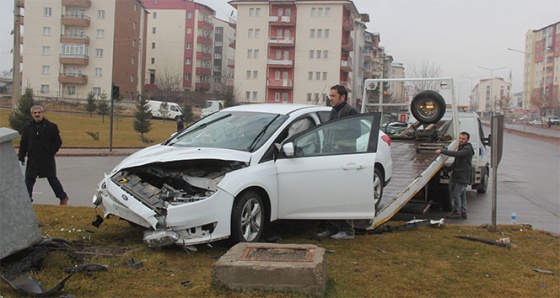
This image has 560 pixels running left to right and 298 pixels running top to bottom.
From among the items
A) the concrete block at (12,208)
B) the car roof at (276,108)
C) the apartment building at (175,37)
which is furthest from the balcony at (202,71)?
the concrete block at (12,208)

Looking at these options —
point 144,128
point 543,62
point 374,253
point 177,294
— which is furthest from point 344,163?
point 543,62

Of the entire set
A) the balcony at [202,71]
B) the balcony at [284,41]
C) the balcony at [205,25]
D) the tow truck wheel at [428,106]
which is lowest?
the tow truck wheel at [428,106]

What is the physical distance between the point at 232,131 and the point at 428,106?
18.5 feet

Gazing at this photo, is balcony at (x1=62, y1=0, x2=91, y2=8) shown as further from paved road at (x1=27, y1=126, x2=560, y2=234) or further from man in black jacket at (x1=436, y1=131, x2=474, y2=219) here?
man in black jacket at (x1=436, y1=131, x2=474, y2=219)

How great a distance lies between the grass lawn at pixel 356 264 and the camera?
4.48 metres

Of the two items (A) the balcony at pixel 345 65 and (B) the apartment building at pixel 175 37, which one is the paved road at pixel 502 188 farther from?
(B) the apartment building at pixel 175 37

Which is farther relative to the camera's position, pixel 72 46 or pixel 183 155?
pixel 72 46

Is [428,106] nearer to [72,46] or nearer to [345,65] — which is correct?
[345,65]

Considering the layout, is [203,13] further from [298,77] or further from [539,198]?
[539,198]

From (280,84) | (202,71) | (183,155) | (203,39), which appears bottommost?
(183,155)

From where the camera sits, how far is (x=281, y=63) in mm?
74438

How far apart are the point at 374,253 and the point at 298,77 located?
70153 mm

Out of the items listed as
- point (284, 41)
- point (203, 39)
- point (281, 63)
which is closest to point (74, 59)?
point (281, 63)

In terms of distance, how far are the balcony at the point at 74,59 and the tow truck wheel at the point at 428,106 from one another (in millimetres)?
68399
